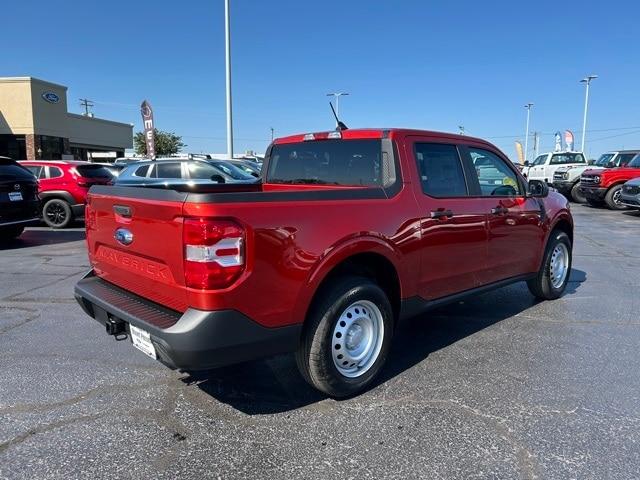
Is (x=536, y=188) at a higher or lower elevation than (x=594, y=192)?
higher

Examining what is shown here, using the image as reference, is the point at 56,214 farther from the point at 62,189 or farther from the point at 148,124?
the point at 148,124

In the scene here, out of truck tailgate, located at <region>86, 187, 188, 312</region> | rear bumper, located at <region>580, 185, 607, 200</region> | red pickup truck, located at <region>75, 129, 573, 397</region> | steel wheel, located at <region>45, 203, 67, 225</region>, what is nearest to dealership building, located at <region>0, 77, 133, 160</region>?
steel wheel, located at <region>45, 203, 67, 225</region>

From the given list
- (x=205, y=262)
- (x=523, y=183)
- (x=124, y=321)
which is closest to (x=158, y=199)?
(x=205, y=262)

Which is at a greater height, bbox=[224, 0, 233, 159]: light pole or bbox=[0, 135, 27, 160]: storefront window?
bbox=[224, 0, 233, 159]: light pole

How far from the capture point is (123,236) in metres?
3.32

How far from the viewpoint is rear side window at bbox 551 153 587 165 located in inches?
948

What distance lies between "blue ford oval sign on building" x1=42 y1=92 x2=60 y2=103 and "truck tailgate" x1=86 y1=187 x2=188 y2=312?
3153 centimetres

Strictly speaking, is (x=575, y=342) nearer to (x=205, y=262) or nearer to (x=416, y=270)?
(x=416, y=270)

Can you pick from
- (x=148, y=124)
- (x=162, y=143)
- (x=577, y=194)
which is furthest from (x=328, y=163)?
(x=162, y=143)

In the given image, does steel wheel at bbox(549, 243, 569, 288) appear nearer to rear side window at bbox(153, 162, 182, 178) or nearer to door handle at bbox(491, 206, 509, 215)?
door handle at bbox(491, 206, 509, 215)

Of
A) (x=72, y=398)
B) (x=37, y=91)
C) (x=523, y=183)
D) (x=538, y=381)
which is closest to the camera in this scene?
(x=72, y=398)

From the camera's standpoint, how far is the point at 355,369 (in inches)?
139

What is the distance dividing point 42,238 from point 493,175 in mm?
9850

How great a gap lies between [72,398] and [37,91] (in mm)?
31606
